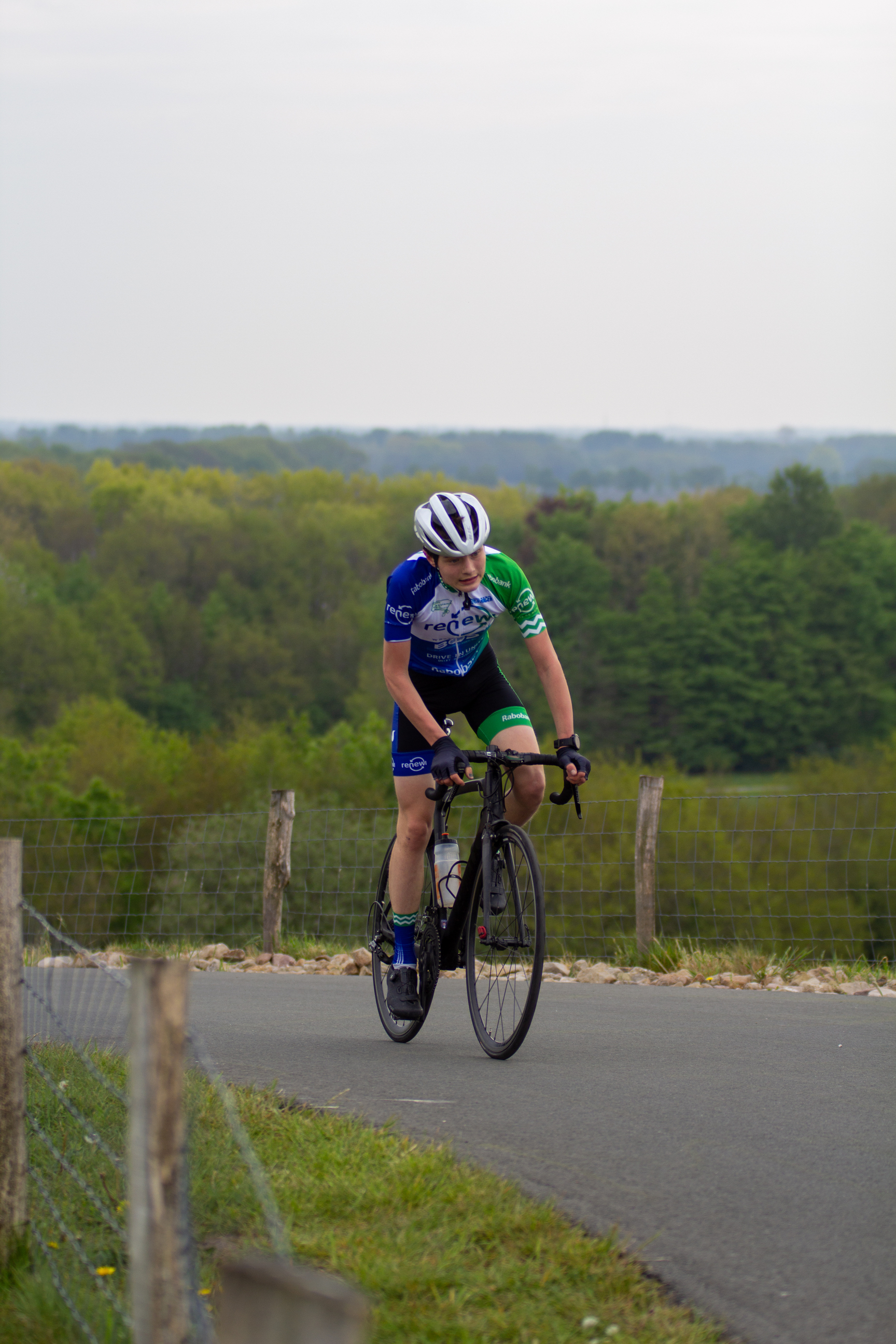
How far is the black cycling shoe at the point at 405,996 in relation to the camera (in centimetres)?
644

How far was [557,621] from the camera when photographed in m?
86.4

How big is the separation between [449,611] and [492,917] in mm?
1185

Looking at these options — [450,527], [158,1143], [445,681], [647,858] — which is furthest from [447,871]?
[647,858]

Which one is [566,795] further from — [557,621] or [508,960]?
[557,621]

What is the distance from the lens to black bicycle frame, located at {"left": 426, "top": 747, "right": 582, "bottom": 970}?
19.2ft

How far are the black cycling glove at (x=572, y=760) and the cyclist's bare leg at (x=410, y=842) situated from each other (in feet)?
2.11

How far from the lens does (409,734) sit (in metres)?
6.24

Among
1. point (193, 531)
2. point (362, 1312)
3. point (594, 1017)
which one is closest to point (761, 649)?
point (193, 531)

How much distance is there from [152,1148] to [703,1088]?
3367 mm

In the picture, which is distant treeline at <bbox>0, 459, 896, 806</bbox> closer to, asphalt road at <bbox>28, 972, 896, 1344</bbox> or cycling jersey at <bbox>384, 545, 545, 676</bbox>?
asphalt road at <bbox>28, 972, 896, 1344</bbox>

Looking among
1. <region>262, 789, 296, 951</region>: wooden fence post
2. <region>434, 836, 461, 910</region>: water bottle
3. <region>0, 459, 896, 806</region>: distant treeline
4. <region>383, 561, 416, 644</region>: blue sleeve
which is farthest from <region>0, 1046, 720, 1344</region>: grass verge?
<region>0, 459, 896, 806</region>: distant treeline

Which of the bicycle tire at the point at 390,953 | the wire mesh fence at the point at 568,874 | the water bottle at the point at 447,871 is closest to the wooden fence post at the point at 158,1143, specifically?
the water bottle at the point at 447,871

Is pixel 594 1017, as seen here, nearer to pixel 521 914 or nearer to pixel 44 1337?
pixel 521 914

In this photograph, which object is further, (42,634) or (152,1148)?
(42,634)
